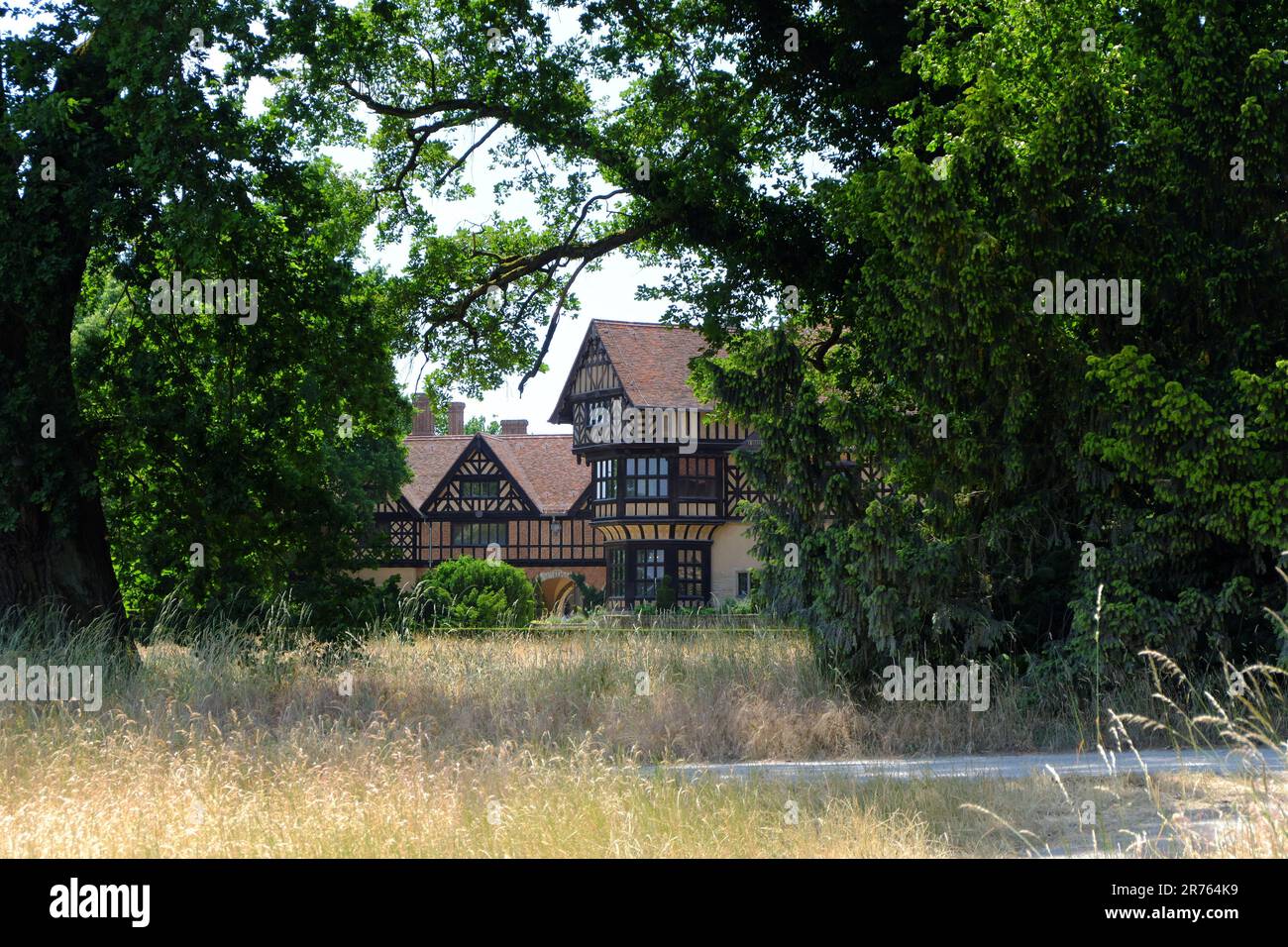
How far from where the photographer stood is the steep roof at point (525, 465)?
166ft

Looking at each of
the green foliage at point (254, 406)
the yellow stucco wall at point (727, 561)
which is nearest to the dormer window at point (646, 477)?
the yellow stucco wall at point (727, 561)

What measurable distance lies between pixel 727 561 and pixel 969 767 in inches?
1318

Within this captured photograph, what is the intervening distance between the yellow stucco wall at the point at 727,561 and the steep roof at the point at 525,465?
7.77 metres

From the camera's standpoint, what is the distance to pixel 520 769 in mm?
8398

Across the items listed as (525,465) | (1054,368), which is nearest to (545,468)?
(525,465)

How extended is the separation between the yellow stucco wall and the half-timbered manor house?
4 cm

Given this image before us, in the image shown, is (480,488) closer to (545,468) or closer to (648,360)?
(545,468)

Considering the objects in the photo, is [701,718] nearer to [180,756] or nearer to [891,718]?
[891,718]

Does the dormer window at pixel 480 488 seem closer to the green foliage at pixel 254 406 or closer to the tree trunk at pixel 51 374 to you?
the green foliage at pixel 254 406

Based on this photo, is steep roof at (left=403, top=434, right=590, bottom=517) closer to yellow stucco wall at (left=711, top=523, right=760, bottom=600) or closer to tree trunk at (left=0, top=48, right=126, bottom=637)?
yellow stucco wall at (left=711, top=523, right=760, bottom=600)

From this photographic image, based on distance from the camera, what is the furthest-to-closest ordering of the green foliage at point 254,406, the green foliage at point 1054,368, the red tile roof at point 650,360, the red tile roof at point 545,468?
the red tile roof at point 545,468, the red tile roof at point 650,360, the green foliage at point 254,406, the green foliage at point 1054,368

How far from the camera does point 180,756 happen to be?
359 inches

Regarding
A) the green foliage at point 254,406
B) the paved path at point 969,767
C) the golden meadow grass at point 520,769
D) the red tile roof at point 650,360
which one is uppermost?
the red tile roof at point 650,360

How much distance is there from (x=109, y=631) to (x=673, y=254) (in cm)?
912
